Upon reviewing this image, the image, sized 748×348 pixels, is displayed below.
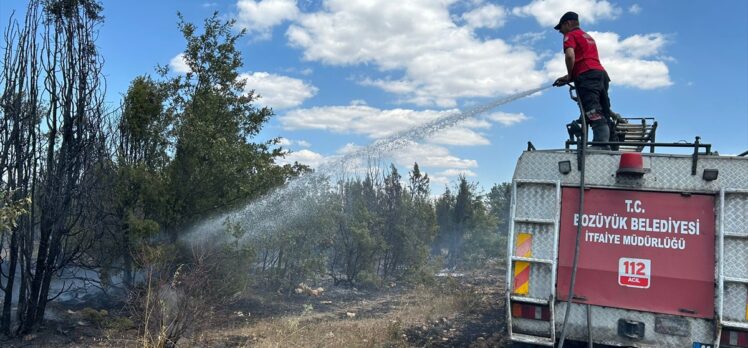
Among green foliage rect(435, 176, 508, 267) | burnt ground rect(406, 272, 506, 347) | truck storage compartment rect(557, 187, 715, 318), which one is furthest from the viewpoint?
green foliage rect(435, 176, 508, 267)

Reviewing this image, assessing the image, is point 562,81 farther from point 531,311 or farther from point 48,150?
point 48,150

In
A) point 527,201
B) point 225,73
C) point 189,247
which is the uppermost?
point 225,73

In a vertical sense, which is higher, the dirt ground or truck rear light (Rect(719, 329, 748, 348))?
truck rear light (Rect(719, 329, 748, 348))

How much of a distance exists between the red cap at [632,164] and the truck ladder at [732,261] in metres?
0.72

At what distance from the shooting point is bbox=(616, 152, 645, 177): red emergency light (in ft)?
16.0

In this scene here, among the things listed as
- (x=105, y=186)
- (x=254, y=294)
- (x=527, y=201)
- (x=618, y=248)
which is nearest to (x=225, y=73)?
(x=105, y=186)

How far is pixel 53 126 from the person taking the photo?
8.64 meters

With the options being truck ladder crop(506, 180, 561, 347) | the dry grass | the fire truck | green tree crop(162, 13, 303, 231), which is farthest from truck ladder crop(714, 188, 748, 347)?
green tree crop(162, 13, 303, 231)

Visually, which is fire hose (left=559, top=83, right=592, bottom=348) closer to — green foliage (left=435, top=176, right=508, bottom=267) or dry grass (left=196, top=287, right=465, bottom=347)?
dry grass (left=196, top=287, right=465, bottom=347)

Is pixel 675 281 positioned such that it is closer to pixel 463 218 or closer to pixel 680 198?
pixel 680 198

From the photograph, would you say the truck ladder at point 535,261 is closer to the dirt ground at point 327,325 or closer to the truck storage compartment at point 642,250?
the truck storage compartment at point 642,250

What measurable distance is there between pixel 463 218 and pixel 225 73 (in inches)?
770

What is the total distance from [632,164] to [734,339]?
1.79 m

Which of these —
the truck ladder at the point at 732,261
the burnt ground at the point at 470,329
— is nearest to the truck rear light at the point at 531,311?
the truck ladder at the point at 732,261
